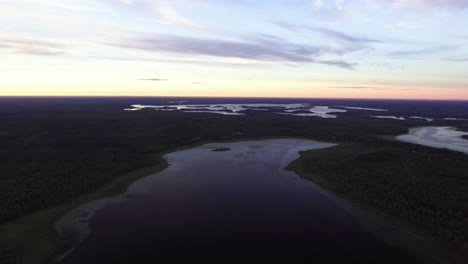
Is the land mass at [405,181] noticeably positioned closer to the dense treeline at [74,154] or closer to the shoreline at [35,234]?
the dense treeline at [74,154]

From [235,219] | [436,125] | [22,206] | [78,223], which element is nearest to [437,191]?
[235,219]

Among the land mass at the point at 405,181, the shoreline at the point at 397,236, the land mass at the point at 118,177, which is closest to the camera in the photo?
the shoreline at the point at 397,236

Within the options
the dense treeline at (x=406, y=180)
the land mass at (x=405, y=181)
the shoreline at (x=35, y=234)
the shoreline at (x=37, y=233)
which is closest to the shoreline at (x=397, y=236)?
the land mass at (x=405, y=181)

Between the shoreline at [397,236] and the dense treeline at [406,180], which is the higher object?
the dense treeline at [406,180]

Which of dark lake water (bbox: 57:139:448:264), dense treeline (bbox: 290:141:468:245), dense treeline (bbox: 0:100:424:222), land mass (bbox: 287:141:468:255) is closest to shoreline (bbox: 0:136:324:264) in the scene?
dark lake water (bbox: 57:139:448:264)

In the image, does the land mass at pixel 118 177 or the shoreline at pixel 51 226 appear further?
the land mass at pixel 118 177

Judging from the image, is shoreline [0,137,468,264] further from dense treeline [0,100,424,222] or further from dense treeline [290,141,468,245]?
dense treeline [0,100,424,222]
